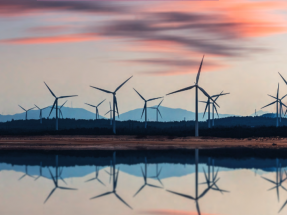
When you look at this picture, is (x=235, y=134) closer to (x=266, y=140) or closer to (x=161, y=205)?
(x=266, y=140)

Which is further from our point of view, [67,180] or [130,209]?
[67,180]

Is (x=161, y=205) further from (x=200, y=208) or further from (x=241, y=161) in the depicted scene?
(x=241, y=161)

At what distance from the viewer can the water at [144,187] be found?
22.6m

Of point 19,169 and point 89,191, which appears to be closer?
point 89,191

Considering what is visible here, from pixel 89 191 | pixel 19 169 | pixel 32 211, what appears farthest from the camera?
pixel 19 169

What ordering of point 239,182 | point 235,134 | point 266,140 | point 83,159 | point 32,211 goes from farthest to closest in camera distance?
point 235,134, point 266,140, point 83,159, point 239,182, point 32,211

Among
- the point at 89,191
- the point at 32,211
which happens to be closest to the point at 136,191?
the point at 89,191

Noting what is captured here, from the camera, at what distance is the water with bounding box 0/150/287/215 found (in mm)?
22562

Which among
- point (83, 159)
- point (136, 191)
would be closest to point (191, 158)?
point (83, 159)

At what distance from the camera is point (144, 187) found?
28422 mm

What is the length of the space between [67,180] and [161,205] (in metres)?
9.50

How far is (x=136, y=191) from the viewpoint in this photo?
88.7 feet

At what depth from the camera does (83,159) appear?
45.9 meters

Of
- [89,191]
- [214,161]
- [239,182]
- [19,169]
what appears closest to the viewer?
[89,191]
